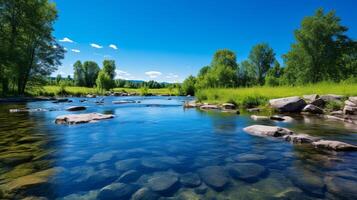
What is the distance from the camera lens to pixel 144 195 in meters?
5.05

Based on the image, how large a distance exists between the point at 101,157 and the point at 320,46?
4682cm

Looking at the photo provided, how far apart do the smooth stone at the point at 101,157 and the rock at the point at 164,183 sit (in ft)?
6.83

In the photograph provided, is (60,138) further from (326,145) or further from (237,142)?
(326,145)

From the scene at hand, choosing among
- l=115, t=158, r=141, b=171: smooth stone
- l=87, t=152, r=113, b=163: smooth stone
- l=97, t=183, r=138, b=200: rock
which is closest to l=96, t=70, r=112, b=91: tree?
l=87, t=152, r=113, b=163: smooth stone

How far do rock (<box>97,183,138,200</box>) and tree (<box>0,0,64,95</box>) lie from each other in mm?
35280

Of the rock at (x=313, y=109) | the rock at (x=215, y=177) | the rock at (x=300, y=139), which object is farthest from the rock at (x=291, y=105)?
the rock at (x=215, y=177)

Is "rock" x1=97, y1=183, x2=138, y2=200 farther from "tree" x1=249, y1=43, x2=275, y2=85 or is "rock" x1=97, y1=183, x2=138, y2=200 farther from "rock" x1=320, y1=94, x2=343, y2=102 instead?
"tree" x1=249, y1=43, x2=275, y2=85

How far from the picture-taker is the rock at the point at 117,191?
4938mm

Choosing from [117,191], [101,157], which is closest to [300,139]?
[101,157]

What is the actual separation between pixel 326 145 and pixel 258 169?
3577mm

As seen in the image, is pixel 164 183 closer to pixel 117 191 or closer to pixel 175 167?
pixel 117 191

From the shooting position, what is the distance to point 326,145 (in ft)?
28.5

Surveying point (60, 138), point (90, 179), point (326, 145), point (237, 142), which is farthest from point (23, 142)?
point (326, 145)

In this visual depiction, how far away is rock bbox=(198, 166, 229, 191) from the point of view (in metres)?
5.52
